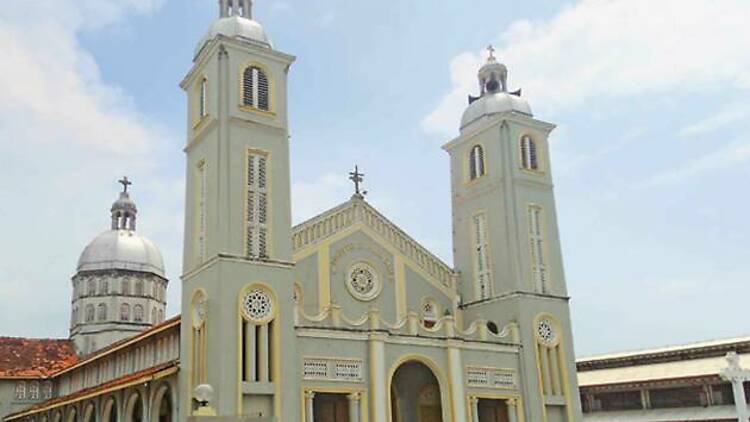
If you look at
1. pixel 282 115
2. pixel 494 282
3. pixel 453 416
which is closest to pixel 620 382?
pixel 494 282

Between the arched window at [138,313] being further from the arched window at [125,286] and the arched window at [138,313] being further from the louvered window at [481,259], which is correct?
the louvered window at [481,259]

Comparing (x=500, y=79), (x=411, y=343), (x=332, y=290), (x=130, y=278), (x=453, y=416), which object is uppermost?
(x=500, y=79)

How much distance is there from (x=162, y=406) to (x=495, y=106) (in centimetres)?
1924

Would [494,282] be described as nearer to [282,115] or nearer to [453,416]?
[453,416]

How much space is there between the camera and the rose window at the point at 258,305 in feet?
92.4

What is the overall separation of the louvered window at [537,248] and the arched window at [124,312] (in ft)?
102

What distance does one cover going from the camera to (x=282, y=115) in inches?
1241

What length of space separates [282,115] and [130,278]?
29583mm

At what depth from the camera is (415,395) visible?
33594 millimetres

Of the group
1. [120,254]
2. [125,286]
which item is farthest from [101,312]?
[120,254]

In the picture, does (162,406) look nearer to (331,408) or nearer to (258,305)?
(331,408)

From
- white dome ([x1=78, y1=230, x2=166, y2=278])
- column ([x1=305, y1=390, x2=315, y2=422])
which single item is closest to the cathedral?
column ([x1=305, y1=390, x2=315, y2=422])

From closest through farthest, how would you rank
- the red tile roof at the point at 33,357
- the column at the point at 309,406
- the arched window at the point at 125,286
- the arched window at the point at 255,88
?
the column at the point at 309,406, the arched window at the point at 255,88, the red tile roof at the point at 33,357, the arched window at the point at 125,286

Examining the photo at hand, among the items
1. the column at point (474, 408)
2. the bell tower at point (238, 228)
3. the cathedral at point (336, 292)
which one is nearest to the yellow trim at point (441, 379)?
the cathedral at point (336, 292)
